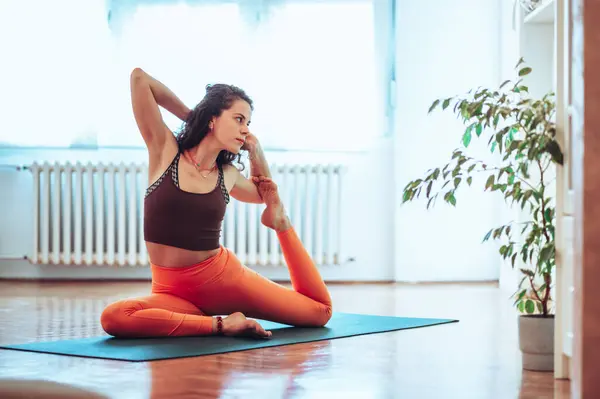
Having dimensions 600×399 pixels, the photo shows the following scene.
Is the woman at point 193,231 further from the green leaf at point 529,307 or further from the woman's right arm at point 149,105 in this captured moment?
the green leaf at point 529,307

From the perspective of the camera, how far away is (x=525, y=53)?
5012 mm

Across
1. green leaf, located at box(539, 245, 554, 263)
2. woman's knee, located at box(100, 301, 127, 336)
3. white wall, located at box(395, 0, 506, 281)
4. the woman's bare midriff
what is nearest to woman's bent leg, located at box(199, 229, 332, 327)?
the woman's bare midriff

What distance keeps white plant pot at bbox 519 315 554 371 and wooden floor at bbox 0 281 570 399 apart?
0.06 meters

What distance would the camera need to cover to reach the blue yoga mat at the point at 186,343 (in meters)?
2.81

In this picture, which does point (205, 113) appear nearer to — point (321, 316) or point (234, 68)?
point (321, 316)

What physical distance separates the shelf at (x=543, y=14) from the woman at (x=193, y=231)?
1952 mm

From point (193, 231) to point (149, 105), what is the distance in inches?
18.5

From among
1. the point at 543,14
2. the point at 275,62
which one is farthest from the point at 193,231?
the point at 275,62

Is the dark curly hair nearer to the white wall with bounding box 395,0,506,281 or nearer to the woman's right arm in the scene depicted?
the woman's right arm

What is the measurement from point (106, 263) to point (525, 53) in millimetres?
2940

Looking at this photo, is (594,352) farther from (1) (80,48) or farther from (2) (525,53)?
(1) (80,48)

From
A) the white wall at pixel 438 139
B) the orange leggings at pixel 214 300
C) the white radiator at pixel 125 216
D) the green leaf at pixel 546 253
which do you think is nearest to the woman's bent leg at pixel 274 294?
the orange leggings at pixel 214 300

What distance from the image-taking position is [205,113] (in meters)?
3.30

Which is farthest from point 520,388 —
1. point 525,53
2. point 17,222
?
point 17,222
